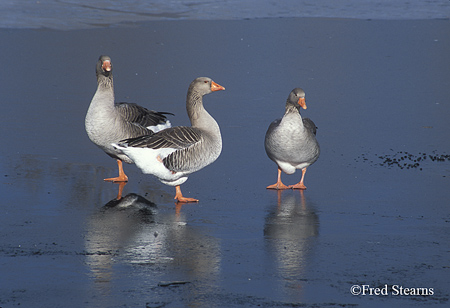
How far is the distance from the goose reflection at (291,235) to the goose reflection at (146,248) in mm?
509

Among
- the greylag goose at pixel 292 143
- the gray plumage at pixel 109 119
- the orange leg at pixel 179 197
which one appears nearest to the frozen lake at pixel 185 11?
the gray plumage at pixel 109 119

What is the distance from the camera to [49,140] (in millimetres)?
9547

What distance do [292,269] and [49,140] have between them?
17.2 ft

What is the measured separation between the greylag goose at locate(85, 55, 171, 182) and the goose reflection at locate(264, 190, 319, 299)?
197cm

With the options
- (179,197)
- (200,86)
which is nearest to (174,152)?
(179,197)

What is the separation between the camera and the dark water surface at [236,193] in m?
5.10

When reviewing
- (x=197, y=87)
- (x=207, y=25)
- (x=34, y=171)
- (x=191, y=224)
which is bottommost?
(x=191, y=224)

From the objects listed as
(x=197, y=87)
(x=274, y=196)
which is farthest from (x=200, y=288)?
(x=197, y=87)

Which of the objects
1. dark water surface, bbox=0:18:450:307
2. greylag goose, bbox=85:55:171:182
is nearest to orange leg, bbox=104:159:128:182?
greylag goose, bbox=85:55:171:182

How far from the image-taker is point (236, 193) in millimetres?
7562

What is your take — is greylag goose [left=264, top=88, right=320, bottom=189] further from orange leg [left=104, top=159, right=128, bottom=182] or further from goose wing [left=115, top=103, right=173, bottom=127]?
orange leg [left=104, top=159, right=128, bottom=182]

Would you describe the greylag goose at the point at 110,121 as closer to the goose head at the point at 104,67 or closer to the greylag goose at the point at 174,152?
the goose head at the point at 104,67

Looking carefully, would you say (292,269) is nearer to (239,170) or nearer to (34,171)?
(239,170)

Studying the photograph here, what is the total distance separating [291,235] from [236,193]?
4.76 feet
